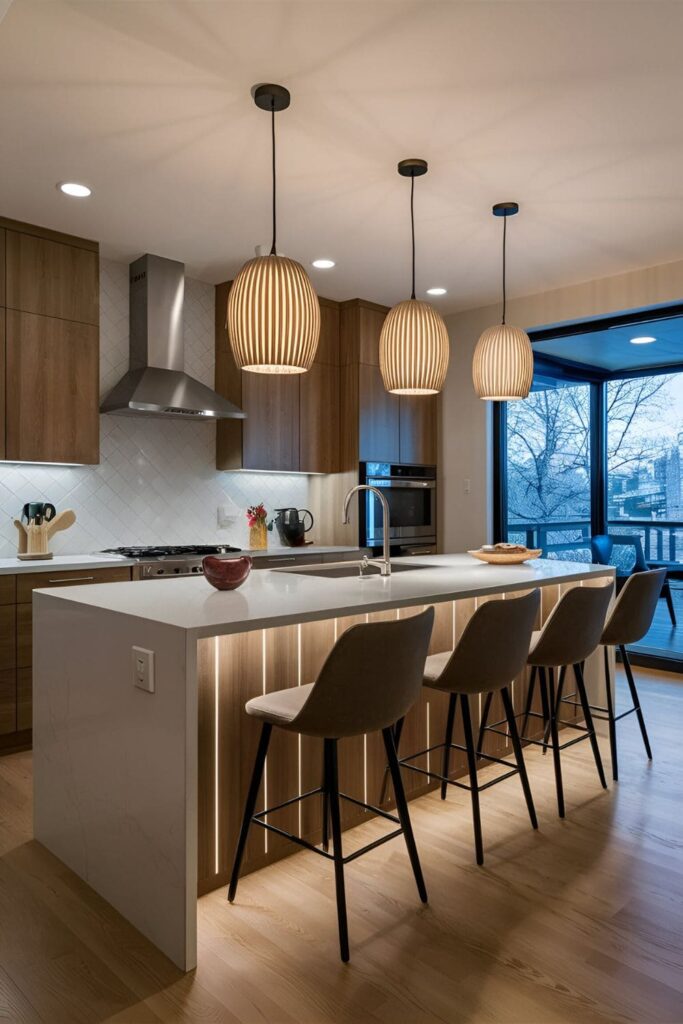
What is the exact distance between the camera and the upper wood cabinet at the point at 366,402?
208 inches

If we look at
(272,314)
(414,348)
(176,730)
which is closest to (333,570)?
(414,348)

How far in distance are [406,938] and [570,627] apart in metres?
1.26

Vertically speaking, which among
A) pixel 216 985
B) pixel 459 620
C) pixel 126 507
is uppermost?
pixel 126 507

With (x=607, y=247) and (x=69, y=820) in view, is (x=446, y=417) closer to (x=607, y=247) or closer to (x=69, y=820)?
(x=607, y=247)

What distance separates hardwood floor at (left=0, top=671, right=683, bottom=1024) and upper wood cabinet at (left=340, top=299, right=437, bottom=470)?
10.3ft

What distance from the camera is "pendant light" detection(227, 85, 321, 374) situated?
93.4 inches

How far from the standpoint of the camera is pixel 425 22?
2221mm

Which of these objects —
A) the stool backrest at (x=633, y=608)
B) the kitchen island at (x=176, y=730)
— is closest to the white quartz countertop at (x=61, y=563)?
the kitchen island at (x=176, y=730)

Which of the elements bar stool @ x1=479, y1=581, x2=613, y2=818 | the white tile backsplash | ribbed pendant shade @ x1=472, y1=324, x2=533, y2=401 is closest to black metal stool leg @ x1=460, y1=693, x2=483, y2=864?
bar stool @ x1=479, y1=581, x2=613, y2=818

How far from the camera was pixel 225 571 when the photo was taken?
7.94ft

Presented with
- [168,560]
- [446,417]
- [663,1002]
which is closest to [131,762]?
[663,1002]

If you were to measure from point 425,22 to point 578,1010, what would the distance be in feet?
9.02

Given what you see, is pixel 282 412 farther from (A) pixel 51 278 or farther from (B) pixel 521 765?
(B) pixel 521 765

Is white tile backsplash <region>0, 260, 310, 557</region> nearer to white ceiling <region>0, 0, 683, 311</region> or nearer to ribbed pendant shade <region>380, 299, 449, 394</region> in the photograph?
white ceiling <region>0, 0, 683, 311</region>
